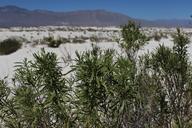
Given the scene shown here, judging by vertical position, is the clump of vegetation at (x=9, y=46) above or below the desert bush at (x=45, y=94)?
below

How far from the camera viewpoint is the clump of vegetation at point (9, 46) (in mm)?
24086

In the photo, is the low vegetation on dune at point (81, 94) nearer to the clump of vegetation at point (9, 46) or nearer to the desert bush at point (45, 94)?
the desert bush at point (45, 94)

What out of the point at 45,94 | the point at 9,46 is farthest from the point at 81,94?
the point at 9,46

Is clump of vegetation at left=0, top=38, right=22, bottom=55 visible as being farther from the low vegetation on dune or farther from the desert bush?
the desert bush

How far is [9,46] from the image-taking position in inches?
996

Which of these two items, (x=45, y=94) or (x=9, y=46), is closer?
(x=45, y=94)

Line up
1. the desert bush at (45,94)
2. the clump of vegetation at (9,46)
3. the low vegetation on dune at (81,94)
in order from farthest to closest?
1. the clump of vegetation at (9,46)
2. the desert bush at (45,94)
3. the low vegetation on dune at (81,94)

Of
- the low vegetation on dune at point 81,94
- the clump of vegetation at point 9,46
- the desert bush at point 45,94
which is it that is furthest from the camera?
the clump of vegetation at point 9,46

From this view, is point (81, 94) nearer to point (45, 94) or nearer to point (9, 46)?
point (45, 94)

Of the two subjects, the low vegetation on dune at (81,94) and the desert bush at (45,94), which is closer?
the low vegetation on dune at (81,94)

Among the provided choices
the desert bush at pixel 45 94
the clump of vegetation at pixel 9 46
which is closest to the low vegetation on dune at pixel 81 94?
the desert bush at pixel 45 94

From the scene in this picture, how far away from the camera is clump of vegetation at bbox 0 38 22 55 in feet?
79.0

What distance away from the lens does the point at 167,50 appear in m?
6.18

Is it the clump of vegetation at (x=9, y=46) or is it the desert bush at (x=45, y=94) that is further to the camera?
the clump of vegetation at (x=9, y=46)
